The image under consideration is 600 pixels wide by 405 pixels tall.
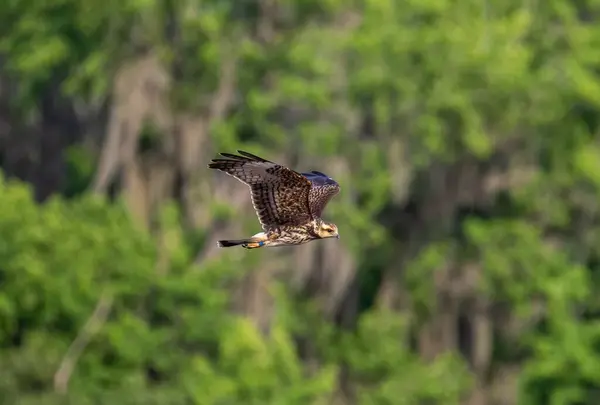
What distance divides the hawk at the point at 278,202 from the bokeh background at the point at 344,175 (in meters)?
14.2

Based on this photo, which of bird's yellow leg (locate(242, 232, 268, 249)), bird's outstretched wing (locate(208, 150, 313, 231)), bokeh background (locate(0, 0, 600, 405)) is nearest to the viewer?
bird's outstretched wing (locate(208, 150, 313, 231))

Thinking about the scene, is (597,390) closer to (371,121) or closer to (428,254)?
(428,254)

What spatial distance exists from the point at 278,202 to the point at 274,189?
109 mm

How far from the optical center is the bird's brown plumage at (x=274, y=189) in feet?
39.3

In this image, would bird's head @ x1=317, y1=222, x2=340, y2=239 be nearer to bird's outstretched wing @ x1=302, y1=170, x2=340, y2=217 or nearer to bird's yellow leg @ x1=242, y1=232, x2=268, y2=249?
bird's outstretched wing @ x1=302, y1=170, x2=340, y2=217

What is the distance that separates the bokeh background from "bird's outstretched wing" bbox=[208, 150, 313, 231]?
14.3 metres

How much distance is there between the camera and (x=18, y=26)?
32.2 meters

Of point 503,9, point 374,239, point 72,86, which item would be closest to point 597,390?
point 374,239

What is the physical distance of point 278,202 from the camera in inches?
495

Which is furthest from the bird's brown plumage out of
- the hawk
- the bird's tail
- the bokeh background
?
the bokeh background

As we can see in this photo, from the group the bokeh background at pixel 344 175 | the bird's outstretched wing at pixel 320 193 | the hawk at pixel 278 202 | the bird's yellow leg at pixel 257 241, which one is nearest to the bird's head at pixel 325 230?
the hawk at pixel 278 202

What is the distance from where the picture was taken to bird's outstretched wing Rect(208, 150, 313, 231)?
12.0 m

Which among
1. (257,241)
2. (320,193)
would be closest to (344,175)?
(320,193)

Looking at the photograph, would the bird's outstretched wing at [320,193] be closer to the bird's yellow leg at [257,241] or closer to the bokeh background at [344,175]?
the bird's yellow leg at [257,241]
